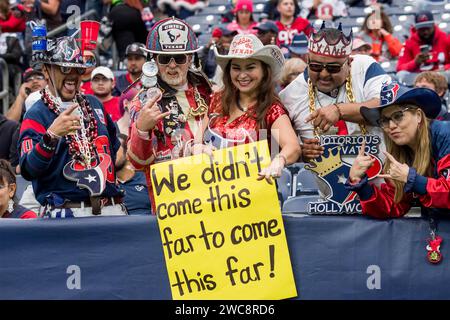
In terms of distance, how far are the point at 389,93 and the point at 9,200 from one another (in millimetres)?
2753

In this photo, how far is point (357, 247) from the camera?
5609 mm

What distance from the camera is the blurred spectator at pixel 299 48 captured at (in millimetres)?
10492

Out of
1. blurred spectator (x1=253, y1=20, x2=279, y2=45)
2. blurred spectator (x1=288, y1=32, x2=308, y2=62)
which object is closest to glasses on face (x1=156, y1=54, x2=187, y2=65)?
blurred spectator (x1=288, y1=32, x2=308, y2=62)

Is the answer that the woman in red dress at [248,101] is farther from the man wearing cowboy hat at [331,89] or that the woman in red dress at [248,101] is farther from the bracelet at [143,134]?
the bracelet at [143,134]

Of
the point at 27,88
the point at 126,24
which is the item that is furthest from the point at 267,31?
the point at 126,24

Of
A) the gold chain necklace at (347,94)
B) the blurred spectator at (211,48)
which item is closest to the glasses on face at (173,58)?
the gold chain necklace at (347,94)

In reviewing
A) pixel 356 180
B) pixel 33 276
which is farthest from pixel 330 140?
pixel 33 276

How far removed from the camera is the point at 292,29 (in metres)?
12.3

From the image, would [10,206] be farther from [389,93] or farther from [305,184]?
[389,93]

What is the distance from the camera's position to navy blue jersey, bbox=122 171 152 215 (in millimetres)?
8062

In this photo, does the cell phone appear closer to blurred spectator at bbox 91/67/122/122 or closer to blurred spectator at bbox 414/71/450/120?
blurred spectator at bbox 414/71/450/120

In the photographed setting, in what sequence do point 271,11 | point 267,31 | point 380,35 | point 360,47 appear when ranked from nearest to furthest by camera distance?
point 360,47, point 267,31, point 380,35, point 271,11

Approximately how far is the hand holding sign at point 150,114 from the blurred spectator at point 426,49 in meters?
5.63

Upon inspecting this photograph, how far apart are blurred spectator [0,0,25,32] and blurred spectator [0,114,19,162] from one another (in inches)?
150
